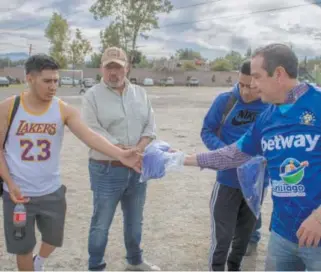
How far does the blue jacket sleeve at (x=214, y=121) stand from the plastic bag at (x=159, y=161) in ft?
1.87

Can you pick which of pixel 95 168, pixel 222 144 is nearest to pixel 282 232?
pixel 222 144

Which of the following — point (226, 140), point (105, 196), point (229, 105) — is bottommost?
point (105, 196)

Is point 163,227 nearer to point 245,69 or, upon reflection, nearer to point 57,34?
point 245,69

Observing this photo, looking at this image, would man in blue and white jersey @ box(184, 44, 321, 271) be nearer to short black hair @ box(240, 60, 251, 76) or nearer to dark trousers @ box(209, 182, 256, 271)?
short black hair @ box(240, 60, 251, 76)

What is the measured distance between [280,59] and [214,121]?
1.35m

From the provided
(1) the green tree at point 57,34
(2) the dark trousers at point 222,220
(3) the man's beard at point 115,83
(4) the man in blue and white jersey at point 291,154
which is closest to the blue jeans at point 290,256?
(4) the man in blue and white jersey at point 291,154

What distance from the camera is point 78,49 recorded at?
60.5 meters

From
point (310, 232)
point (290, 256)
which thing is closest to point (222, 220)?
point (290, 256)

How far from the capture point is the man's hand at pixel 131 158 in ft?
11.1

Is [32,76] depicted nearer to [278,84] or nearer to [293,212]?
[278,84]

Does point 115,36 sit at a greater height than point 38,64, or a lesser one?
greater

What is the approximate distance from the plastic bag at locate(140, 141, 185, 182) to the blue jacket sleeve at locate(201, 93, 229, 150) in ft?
1.87

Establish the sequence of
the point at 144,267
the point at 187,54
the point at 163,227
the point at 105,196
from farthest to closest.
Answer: the point at 187,54
the point at 163,227
the point at 144,267
the point at 105,196

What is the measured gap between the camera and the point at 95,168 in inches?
144
